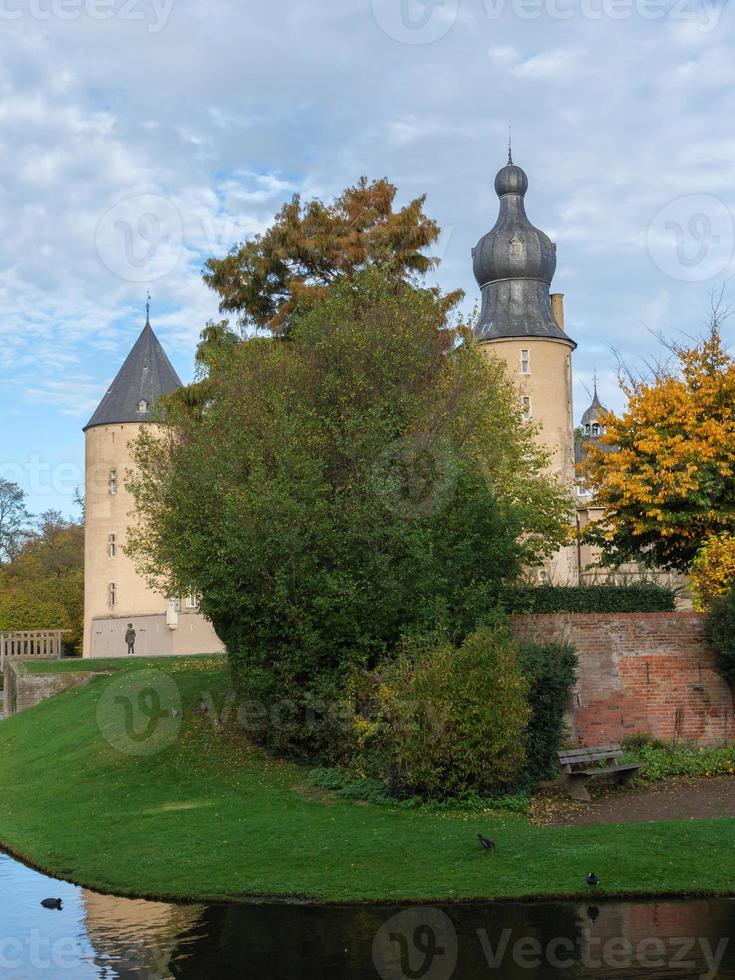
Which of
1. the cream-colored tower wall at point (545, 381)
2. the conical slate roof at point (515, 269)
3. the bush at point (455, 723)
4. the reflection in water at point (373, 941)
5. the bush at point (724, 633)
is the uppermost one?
the conical slate roof at point (515, 269)

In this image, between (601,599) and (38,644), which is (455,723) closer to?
(601,599)

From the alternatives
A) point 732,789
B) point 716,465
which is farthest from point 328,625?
point 716,465

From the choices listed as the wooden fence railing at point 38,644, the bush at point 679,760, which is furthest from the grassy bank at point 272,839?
the wooden fence railing at point 38,644

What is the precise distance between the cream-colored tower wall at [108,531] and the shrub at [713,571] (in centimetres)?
3588

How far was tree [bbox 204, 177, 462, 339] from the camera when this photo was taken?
2786 cm

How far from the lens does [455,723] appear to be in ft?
48.9

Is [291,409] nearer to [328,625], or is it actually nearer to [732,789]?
[328,625]

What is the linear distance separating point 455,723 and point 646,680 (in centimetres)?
476

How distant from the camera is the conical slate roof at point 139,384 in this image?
54359 mm

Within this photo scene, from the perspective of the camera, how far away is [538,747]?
1619 cm

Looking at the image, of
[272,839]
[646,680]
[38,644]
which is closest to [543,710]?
[646,680]

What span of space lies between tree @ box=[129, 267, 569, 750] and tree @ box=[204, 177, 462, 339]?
5.99m

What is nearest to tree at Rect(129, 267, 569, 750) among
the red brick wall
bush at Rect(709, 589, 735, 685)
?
the red brick wall

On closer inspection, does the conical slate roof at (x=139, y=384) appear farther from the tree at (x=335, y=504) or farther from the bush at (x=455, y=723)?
the bush at (x=455, y=723)
